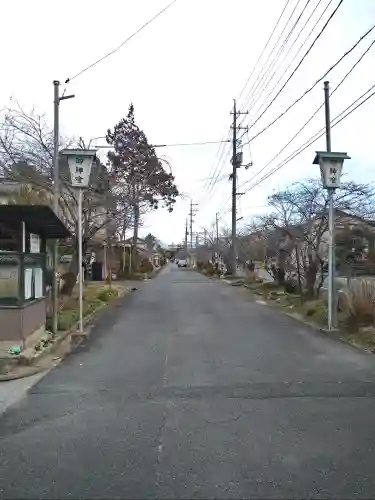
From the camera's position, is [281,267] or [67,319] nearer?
[67,319]

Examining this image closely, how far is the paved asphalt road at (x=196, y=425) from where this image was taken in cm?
416

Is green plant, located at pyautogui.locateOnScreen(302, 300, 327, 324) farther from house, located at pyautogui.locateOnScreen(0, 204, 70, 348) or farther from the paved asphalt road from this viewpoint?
house, located at pyautogui.locateOnScreen(0, 204, 70, 348)

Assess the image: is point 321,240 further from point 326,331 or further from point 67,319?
point 67,319

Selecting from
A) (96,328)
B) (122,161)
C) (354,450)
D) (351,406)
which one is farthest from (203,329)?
(122,161)

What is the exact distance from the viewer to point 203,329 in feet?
45.6

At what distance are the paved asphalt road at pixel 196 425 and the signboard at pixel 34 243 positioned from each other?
94.0 inches

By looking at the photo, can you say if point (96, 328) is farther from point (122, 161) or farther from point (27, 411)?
point (122, 161)

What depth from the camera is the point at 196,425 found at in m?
5.68

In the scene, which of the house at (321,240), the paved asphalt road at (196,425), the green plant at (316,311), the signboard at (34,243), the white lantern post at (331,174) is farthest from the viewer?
the house at (321,240)

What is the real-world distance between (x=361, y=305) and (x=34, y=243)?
781cm

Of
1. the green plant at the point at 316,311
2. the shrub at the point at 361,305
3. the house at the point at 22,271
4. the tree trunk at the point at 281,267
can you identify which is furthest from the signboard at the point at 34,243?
the tree trunk at the point at 281,267

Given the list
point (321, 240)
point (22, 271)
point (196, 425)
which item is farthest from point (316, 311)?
point (196, 425)

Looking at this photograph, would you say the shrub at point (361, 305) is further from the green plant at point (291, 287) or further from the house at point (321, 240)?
the green plant at point (291, 287)

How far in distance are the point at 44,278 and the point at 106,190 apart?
30.8ft
